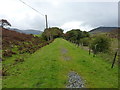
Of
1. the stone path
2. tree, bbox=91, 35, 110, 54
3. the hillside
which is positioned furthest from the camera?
tree, bbox=91, 35, 110, 54

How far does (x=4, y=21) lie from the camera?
234 ft

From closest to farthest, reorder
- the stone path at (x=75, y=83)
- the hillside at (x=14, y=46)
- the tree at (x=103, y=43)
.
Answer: the stone path at (x=75, y=83) → the hillside at (x=14, y=46) → the tree at (x=103, y=43)

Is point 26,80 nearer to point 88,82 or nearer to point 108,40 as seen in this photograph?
point 88,82

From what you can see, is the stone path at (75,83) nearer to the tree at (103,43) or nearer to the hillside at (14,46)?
the hillside at (14,46)

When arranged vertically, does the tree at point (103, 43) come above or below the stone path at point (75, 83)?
above

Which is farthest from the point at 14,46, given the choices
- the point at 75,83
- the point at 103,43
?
the point at 75,83

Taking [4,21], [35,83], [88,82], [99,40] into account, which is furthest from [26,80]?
[4,21]

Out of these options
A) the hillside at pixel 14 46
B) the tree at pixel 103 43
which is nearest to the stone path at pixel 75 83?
the hillside at pixel 14 46

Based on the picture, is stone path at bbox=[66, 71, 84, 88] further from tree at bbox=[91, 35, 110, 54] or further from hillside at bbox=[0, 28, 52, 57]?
tree at bbox=[91, 35, 110, 54]

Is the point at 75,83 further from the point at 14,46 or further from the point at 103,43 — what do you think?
the point at 103,43

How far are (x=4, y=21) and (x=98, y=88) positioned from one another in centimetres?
7134

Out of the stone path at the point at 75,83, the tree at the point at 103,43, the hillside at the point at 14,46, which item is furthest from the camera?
the tree at the point at 103,43

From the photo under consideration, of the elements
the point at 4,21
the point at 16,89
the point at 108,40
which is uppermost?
the point at 4,21

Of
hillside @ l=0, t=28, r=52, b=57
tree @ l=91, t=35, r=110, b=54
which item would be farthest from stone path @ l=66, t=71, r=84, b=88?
tree @ l=91, t=35, r=110, b=54
